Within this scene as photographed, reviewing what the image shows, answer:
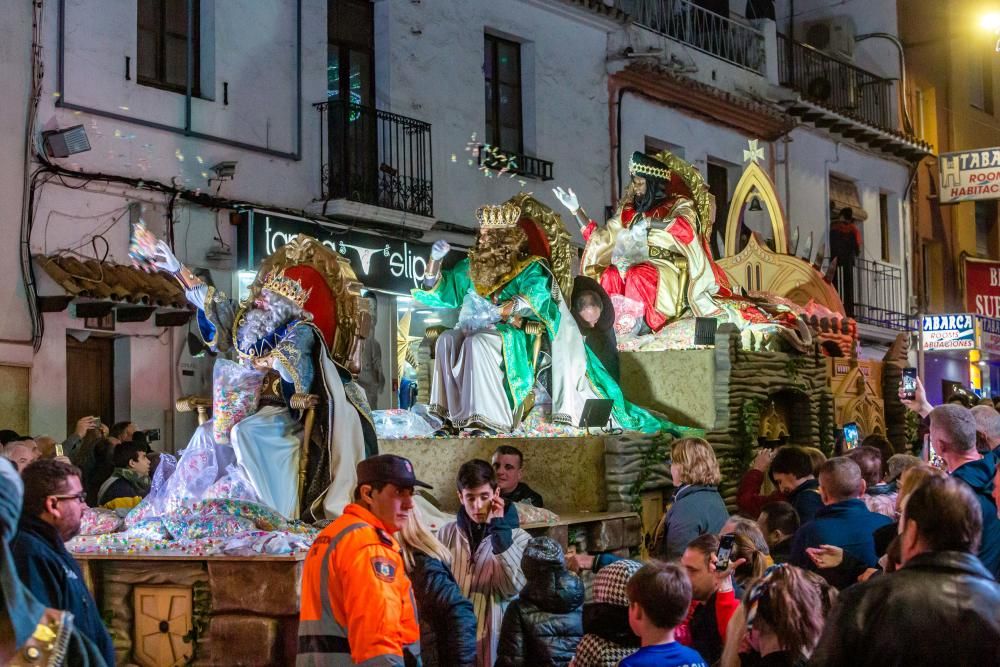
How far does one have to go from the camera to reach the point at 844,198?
26.5 metres

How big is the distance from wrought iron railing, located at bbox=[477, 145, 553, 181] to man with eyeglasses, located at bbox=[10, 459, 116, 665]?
13688mm

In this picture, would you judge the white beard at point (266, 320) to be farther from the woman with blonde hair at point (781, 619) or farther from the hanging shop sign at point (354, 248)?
the woman with blonde hair at point (781, 619)

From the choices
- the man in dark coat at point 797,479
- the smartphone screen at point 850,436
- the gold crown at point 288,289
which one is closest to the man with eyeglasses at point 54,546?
the man in dark coat at point 797,479

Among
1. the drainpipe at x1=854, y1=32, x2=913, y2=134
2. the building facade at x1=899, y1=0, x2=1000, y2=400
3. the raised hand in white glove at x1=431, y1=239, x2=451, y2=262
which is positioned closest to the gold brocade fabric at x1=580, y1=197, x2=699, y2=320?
the raised hand in white glove at x1=431, y1=239, x2=451, y2=262

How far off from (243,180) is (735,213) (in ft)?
19.6

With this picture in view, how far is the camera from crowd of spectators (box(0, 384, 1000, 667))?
12.1 feet

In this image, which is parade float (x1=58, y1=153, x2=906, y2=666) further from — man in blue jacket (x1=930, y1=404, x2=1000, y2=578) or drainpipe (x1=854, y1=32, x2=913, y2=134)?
drainpipe (x1=854, y1=32, x2=913, y2=134)

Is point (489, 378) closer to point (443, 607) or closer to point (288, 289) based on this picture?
point (288, 289)

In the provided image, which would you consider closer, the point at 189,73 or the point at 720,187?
the point at 189,73

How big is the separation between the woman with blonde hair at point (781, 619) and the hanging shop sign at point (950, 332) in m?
15.8

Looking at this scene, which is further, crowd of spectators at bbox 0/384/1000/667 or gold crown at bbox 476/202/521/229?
gold crown at bbox 476/202/521/229

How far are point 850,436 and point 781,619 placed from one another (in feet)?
39.1

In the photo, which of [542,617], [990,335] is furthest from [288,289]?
[990,335]

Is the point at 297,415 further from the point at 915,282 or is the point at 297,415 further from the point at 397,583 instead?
the point at 915,282
